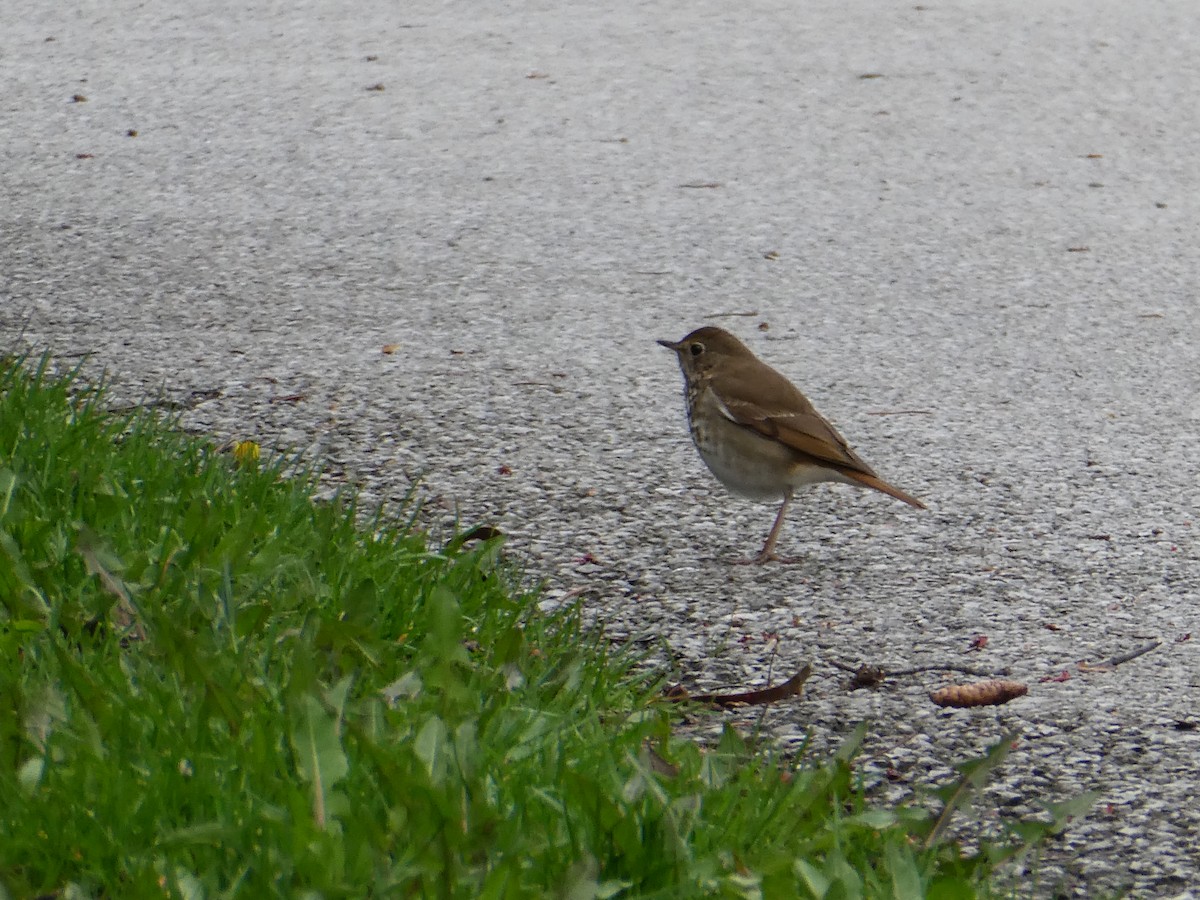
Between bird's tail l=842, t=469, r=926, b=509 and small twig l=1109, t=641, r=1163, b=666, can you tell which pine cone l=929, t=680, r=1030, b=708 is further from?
bird's tail l=842, t=469, r=926, b=509

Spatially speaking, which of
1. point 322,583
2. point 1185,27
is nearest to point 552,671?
point 322,583

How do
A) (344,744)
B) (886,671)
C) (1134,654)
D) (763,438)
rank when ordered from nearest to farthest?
(344,744), (886,671), (1134,654), (763,438)

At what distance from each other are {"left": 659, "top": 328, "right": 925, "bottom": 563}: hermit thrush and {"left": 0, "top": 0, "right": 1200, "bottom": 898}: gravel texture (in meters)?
0.15

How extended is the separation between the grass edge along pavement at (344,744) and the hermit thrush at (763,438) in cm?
89

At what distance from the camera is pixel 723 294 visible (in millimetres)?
6543

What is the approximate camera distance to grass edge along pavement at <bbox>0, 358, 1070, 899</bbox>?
2.57 m

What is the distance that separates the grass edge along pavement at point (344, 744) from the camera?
2.57 m

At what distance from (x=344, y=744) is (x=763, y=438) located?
2.12 m

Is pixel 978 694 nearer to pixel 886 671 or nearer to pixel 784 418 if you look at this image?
pixel 886 671

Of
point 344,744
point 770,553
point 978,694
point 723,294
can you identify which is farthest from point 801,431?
point 344,744

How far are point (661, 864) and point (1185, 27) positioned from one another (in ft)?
28.8

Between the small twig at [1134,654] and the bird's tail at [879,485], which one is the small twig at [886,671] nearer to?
the small twig at [1134,654]

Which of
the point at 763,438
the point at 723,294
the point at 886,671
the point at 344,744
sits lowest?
the point at 723,294

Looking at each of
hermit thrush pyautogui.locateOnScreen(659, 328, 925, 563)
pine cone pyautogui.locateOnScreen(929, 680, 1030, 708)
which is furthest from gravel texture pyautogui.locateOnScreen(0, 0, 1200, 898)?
hermit thrush pyautogui.locateOnScreen(659, 328, 925, 563)
